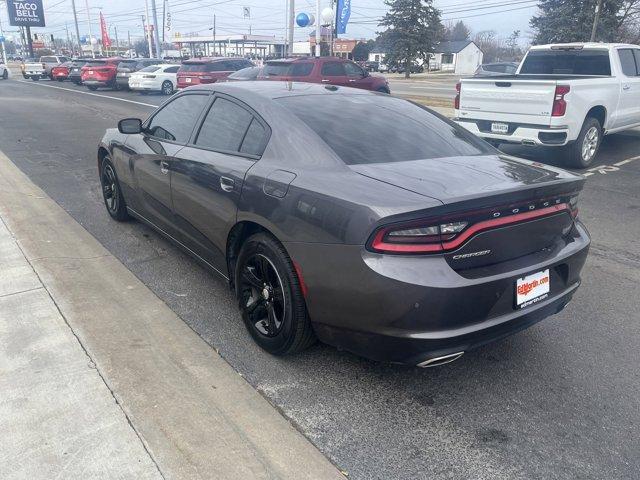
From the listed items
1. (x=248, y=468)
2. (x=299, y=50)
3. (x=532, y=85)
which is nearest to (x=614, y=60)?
(x=532, y=85)

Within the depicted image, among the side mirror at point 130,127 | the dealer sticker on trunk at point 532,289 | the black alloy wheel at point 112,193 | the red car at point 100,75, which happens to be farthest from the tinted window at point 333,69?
the red car at point 100,75

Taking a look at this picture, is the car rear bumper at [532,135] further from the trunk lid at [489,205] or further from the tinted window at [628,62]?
the trunk lid at [489,205]

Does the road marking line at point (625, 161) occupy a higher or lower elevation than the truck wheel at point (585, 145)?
lower

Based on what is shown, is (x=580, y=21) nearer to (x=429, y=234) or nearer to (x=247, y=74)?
(x=247, y=74)

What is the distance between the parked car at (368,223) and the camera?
245cm

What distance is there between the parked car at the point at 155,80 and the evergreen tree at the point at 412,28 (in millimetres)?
35223

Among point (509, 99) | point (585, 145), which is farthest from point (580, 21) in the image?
point (509, 99)

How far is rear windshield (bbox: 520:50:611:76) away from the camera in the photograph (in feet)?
30.2

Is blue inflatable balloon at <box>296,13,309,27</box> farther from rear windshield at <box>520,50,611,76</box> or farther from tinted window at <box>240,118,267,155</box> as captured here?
tinted window at <box>240,118,267,155</box>

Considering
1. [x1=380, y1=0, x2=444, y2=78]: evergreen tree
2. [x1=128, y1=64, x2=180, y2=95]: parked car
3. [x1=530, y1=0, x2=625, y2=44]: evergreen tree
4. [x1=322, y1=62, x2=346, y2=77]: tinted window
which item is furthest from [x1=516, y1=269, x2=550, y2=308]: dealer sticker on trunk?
[x1=380, y1=0, x2=444, y2=78]: evergreen tree

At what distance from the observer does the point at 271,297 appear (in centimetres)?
309

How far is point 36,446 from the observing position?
7.81 feet

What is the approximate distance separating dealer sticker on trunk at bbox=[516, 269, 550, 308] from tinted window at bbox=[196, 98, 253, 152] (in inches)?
75.6

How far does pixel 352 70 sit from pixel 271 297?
15.0 meters
